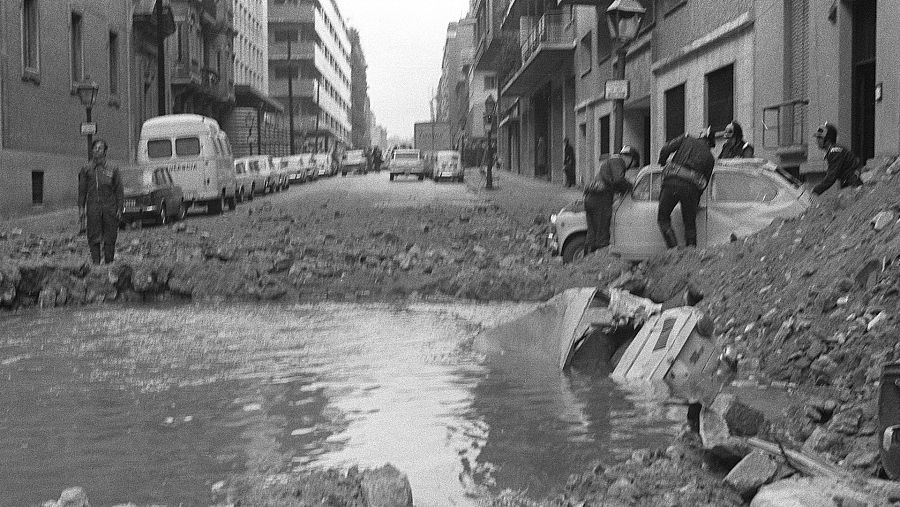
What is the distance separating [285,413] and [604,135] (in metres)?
31.8

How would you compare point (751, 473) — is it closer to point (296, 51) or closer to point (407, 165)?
point (407, 165)

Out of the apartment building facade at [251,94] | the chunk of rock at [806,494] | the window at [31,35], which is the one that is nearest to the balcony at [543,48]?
the apartment building facade at [251,94]

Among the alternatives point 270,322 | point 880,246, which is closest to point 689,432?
point 880,246

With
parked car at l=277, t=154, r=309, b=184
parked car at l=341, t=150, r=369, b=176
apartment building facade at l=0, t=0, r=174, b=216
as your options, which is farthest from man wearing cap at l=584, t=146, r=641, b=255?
parked car at l=341, t=150, r=369, b=176

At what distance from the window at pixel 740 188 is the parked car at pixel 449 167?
137 feet

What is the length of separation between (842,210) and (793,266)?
1.09 m

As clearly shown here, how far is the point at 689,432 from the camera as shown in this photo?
5945mm

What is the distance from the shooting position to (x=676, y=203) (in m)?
13.7

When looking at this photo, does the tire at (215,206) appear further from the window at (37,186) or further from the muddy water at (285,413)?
the muddy water at (285,413)

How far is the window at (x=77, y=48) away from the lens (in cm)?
3630

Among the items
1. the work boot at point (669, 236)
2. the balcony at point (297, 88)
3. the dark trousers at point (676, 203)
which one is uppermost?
the balcony at point (297, 88)

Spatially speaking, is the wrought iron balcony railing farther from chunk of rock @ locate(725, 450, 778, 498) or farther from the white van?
the white van

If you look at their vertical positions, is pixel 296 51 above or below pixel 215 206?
above

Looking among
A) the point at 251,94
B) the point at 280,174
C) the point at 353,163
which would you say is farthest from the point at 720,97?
the point at 353,163
